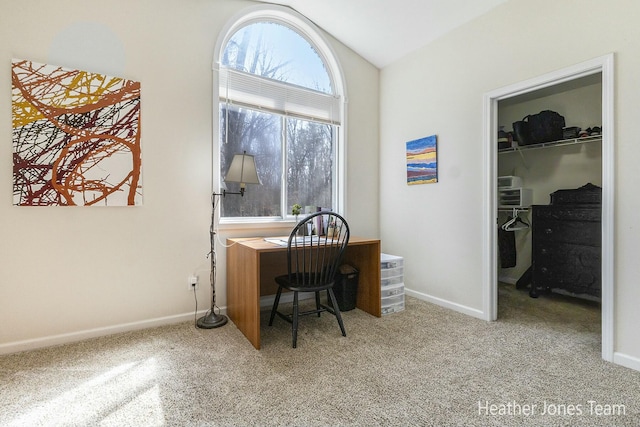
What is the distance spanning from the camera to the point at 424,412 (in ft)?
5.01

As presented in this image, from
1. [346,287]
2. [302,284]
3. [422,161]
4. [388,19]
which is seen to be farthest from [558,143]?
[302,284]

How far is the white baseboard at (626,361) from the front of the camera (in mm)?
1926

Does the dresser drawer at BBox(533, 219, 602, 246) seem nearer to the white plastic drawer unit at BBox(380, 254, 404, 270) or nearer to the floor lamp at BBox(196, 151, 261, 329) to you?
the white plastic drawer unit at BBox(380, 254, 404, 270)

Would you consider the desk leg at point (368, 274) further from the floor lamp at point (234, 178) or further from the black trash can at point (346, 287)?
the floor lamp at point (234, 178)

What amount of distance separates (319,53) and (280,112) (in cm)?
92

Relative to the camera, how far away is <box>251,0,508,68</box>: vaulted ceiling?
109 inches

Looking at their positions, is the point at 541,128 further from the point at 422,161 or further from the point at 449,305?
the point at 449,305

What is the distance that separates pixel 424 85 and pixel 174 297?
10.3 feet

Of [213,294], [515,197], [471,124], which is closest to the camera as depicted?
[213,294]

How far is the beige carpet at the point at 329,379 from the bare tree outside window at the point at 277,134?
1345 mm

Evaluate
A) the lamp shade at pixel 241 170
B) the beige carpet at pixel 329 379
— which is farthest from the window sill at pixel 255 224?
the beige carpet at pixel 329 379

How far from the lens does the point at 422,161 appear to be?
3330 millimetres

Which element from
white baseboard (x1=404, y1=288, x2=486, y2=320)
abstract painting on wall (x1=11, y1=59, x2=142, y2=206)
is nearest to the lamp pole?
abstract painting on wall (x1=11, y1=59, x2=142, y2=206)

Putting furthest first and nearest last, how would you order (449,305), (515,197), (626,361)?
(515,197), (449,305), (626,361)
